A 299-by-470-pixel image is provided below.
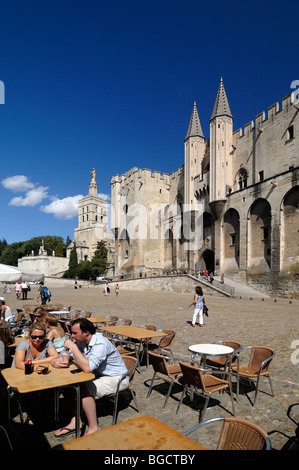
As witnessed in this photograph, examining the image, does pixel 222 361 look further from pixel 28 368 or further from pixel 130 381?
pixel 28 368

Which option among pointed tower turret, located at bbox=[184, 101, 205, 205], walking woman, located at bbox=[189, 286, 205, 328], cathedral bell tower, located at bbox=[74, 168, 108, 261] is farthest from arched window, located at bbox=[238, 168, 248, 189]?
cathedral bell tower, located at bbox=[74, 168, 108, 261]

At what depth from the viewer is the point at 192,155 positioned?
3919cm

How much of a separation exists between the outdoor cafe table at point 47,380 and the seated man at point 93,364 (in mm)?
112

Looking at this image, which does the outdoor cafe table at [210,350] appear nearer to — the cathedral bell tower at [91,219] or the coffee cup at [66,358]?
the coffee cup at [66,358]

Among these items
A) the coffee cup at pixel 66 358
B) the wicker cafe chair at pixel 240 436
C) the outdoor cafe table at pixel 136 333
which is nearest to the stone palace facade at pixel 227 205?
the outdoor cafe table at pixel 136 333

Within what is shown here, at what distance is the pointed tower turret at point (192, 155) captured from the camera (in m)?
38.7

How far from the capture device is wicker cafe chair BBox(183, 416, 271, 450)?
7.46 ft

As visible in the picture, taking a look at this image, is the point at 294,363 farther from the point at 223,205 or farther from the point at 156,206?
the point at 156,206

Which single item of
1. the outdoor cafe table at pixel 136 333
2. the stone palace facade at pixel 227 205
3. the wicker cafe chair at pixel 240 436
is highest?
the stone palace facade at pixel 227 205

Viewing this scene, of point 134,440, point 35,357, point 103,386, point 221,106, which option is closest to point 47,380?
point 103,386

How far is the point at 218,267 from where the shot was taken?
107 ft

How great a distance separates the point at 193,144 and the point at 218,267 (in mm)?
16237

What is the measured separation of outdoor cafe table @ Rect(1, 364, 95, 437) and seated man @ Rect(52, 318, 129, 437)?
0.11 m

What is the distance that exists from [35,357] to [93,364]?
1.17 metres
